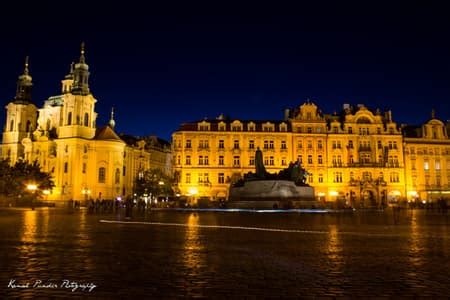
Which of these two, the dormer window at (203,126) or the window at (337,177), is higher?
the dormer window at (203,126)

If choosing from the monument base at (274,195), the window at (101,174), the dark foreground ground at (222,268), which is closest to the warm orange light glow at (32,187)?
the window at (101,174)

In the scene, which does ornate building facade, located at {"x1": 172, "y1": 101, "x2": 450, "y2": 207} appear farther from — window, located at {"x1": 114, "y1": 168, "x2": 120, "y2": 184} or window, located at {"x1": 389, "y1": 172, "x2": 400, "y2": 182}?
window, located at {"x1": 114, "y1": 168, "x2": 120, "y2": 184}

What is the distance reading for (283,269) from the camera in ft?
30.0

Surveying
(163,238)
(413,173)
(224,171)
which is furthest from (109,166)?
(163,238)

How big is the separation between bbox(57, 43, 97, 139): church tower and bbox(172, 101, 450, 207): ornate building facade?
19225 mm

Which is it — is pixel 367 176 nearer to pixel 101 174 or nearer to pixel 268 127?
pixel 268 127

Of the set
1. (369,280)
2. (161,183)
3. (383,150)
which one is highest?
(383,150)

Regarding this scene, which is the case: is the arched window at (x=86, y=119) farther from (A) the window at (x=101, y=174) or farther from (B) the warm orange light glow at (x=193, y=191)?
(B) the warm orange light glow at (x=193, y=191)

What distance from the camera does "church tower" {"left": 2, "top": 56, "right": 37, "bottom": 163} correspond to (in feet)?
315

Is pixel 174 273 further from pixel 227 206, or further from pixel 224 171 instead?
pixel 224 171

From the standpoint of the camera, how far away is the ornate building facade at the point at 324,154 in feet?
269

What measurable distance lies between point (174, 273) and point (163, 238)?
23.5 feet

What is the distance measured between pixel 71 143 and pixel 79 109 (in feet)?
23.3

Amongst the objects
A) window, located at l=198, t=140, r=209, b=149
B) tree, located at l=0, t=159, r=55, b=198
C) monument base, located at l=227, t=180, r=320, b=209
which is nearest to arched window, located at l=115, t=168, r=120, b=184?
tree, located at l=0, t=159, r=55, b=198
